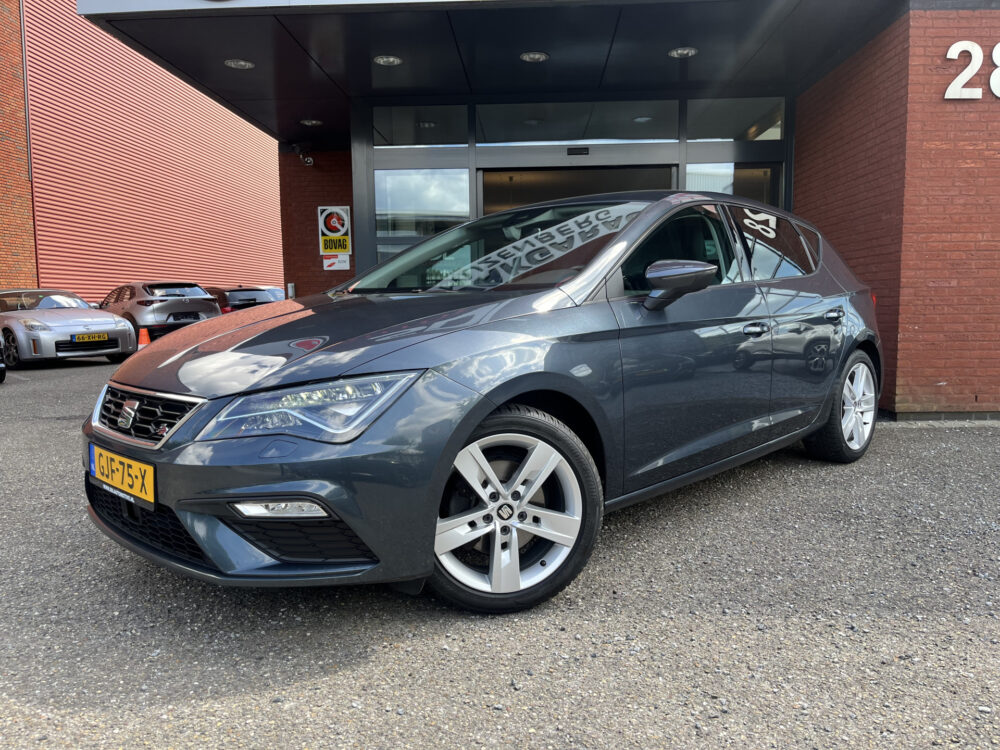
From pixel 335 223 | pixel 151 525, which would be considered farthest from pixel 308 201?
pixel 151 525

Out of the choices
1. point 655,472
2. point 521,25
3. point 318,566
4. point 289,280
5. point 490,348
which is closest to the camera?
point 318,566

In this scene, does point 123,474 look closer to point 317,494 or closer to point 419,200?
point 317,494

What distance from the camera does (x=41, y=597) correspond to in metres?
2.53

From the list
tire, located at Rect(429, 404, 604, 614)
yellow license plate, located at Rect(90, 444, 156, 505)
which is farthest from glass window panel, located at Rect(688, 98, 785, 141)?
yellow license plate, located at Rect(90, 444, 156, 505)

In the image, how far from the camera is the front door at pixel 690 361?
8.71 feet

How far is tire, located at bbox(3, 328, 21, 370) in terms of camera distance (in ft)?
33.9

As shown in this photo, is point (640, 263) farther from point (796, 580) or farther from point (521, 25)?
point (521, 25)

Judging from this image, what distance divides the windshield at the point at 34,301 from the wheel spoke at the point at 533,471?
1131 centimetres

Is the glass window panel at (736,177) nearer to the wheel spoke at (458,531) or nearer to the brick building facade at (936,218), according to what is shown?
the brick building facade at (936,218)

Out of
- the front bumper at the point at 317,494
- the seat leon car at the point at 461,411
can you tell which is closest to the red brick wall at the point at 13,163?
the seat leon car at the point at 461,411

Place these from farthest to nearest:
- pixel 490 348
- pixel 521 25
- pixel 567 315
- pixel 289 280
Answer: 1. pixel 289 280
2. pixel 521 25
3. pixel 567 315
4. pixel 490 348

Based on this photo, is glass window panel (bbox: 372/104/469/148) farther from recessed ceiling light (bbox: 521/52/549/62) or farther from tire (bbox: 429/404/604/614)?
tire (bbox: 429/404/604/614)

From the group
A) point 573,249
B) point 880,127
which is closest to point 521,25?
point 880,127

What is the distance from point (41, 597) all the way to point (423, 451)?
1.63m
